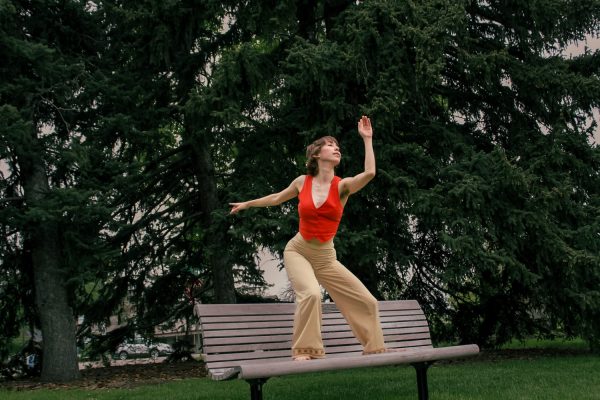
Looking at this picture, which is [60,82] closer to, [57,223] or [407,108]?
[57,223]

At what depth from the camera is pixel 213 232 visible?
1078 cm

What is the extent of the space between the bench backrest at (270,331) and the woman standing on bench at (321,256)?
0.35 m

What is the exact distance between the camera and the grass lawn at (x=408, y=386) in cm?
709

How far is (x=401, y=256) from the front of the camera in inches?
425

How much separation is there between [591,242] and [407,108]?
340cm

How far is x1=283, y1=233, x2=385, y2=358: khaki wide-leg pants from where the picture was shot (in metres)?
5.02

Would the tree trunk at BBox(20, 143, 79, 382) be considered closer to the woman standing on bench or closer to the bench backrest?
the bench backrest

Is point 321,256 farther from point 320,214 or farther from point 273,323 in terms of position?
point 273,323

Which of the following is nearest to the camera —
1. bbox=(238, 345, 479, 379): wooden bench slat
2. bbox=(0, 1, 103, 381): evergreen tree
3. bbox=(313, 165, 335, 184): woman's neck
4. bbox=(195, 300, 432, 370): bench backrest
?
bbox=(238, 345, 479, 379): wooden bench slat

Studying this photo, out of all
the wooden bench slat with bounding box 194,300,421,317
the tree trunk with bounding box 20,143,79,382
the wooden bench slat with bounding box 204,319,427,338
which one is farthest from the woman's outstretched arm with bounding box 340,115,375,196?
the tree trunk with bounding box 20,143,79,382

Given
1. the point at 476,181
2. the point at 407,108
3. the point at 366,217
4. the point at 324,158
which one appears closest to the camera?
the point at 324,158

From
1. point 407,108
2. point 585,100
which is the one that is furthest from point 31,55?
point 585,100

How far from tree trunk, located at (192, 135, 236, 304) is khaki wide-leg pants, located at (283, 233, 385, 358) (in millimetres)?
5412

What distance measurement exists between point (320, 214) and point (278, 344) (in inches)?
43.6
